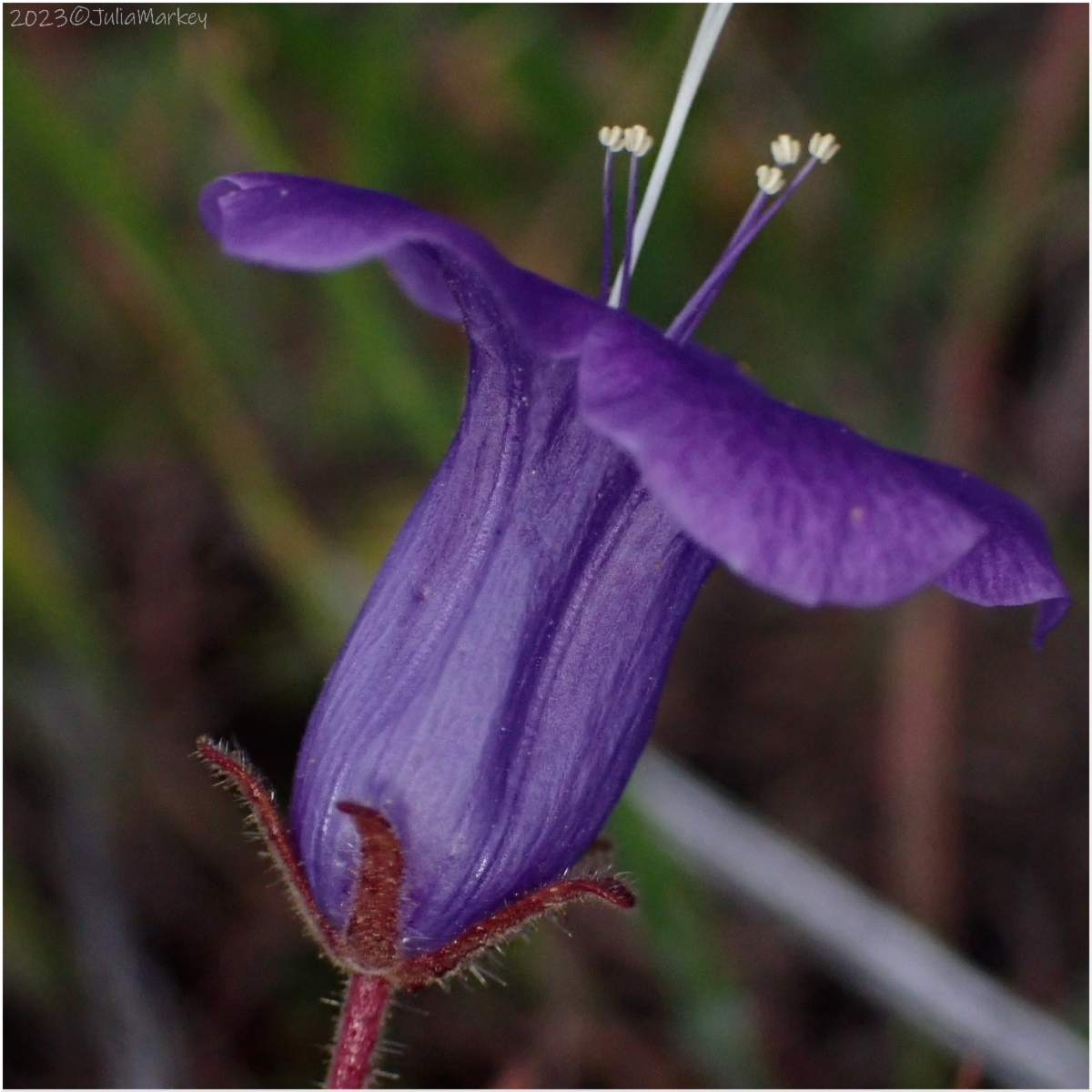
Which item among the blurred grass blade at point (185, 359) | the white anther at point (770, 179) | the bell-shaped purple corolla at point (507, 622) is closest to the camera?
the bell-shaped purple corolla at point (507, 622)

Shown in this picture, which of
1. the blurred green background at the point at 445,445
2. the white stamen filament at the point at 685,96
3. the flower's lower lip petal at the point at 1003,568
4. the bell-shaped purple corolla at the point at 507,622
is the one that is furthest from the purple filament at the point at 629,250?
the blurred green background at the point at 445,445

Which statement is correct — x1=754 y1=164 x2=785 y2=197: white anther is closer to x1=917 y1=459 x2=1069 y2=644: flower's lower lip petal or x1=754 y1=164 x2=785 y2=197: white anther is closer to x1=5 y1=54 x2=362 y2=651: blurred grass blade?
x1=917 y1=459 x2=1069 y2=644: flower's lower lip petal

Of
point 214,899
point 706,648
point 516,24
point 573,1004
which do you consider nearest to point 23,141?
point 516,24

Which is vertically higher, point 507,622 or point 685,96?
point 685,96

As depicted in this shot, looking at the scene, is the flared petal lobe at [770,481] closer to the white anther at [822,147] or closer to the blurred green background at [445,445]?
the white anther at [822,147]

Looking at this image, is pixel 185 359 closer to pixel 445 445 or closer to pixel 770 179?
pixel 445 445

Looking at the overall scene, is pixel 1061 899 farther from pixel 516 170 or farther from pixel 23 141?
pixel 23 141

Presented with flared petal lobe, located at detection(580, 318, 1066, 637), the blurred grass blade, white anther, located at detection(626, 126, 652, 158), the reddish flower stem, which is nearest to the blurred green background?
the blurred grass blade

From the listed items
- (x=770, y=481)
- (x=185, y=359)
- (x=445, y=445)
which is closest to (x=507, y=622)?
(x=770, y=481)
